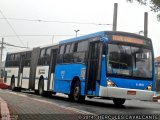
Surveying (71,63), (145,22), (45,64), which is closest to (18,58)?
(45,64)

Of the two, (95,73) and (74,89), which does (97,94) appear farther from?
(74,89)

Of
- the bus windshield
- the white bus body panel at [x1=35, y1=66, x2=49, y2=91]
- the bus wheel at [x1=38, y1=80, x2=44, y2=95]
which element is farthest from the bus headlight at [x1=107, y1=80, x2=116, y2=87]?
the bus wheel at [x1=38, y1=80, x2=44, y2=95]

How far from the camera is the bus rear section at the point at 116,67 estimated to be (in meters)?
17.4

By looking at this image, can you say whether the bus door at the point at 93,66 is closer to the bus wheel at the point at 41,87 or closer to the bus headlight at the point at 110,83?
the bus headlight at the point at 110,83

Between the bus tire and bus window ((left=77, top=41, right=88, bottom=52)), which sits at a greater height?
bus window ((left=77, top=41, right=88, bottom=52))

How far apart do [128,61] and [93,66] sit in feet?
4.99

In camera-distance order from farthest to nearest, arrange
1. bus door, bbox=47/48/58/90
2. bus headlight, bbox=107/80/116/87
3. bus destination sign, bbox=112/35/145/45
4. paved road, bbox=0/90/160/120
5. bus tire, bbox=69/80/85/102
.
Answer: bus door, bbox=47/48/58/90, bus tire, bbox=69/80/85/102, bus destination sign, bbox=112/35/145/45, bus headlight, bbox=107/80/116/87, paved road, bbox=0/90/160/120

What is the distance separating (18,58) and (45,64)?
773cm

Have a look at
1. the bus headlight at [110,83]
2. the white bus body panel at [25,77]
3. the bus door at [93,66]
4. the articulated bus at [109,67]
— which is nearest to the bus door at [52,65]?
the articulated bus at [109,67]

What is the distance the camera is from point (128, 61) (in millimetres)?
17766

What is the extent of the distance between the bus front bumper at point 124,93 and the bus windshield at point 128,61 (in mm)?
608

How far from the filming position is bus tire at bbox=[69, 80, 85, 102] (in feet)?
64.7

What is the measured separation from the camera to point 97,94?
1753 cm

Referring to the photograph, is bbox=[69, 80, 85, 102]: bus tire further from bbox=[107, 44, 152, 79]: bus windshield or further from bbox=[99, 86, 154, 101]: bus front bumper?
bbox=[107, 44, 152, 79]: bus windshield
